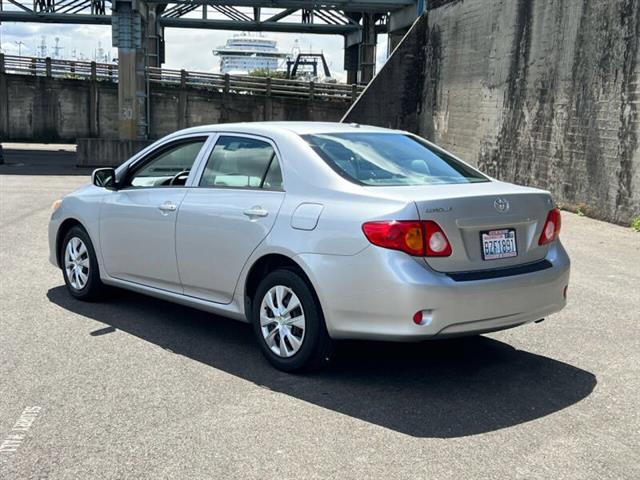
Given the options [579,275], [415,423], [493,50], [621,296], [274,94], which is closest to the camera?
[415,423]

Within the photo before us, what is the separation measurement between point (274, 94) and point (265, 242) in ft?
111

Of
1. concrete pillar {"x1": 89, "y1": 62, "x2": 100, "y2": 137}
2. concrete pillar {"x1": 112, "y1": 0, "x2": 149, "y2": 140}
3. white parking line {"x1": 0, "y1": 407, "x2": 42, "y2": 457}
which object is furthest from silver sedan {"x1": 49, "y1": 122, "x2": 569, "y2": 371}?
concrete pillar {"x1": 89, "y1": 62, "x2": 100, "y2": 137}

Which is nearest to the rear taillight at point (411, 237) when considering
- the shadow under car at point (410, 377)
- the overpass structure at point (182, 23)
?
the shadow under car at point (410, 377)

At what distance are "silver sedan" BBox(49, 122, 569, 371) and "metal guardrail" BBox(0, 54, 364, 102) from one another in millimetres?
32296

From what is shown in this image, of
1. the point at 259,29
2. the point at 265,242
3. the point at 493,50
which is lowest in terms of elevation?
the point at 265,242

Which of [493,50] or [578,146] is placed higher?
[493,50]

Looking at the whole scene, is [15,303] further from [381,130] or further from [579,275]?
[579,275]

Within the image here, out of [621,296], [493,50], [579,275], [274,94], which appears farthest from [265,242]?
[274,94]

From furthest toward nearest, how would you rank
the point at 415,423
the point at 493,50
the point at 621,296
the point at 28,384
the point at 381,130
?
the point at 493,50 < the point at 621,296 < the point at 381,130 < the point at 28,384 < the point at 415,423

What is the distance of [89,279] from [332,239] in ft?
9.86

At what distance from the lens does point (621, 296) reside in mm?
7637

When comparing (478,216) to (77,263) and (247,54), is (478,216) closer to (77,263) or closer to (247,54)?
(77,263)

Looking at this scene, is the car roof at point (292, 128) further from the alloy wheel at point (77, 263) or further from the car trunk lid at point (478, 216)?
the alloy wheel at point (77, 263)

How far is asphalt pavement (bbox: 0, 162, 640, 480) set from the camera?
12.2 feet
